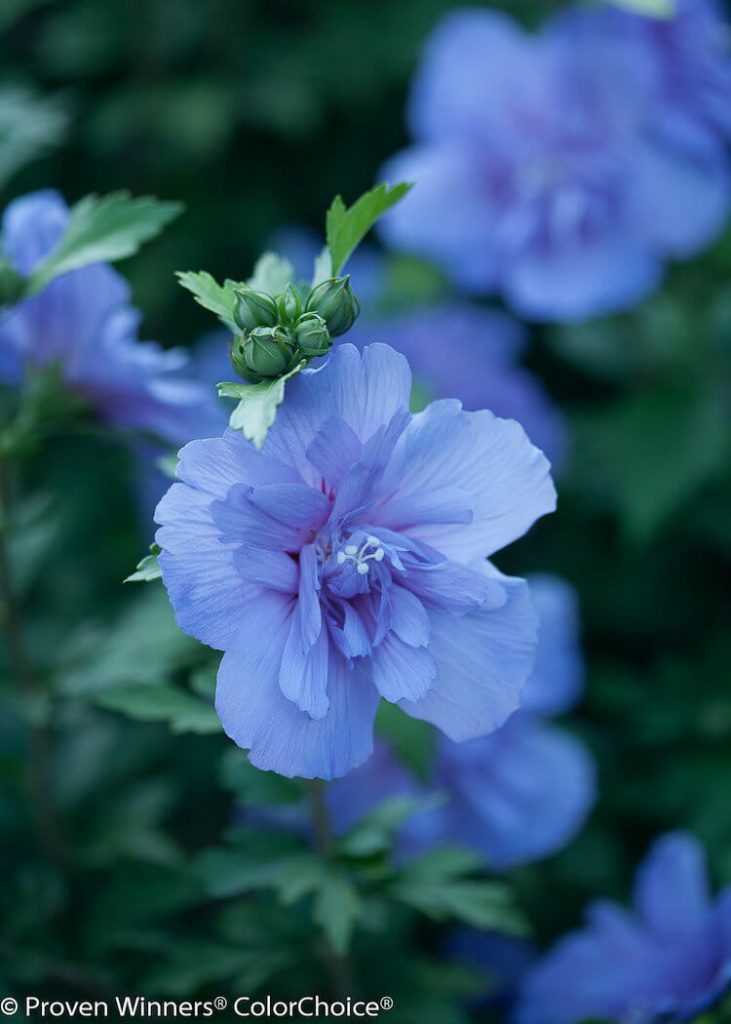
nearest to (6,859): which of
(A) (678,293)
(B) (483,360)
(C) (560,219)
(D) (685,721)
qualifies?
(D) (685,721)

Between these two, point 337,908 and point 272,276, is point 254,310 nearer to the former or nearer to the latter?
point 272,276

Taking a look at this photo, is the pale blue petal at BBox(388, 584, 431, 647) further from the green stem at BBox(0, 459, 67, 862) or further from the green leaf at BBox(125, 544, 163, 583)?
the green stem at BBox(0, 459, 67, 862)

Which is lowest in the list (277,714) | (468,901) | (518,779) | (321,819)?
(518,779)

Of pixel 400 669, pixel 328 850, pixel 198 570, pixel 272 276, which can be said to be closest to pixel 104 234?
pixel 272 276

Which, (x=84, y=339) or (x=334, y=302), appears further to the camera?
(x=84, y=339)

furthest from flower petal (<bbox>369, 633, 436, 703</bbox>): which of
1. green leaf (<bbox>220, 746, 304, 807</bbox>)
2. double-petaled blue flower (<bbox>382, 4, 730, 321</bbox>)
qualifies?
double-petaled blue flower (<bbox>382, 4, 730, 321</bbox>)

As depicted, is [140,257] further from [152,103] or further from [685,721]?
[685,721]

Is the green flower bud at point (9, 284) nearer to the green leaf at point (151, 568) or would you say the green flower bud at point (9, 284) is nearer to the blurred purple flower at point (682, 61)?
the green leaf at point (151, 568)
